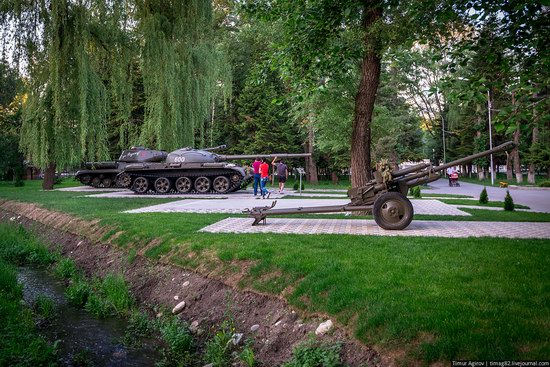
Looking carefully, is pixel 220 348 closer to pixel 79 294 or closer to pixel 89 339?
pixel 89 339

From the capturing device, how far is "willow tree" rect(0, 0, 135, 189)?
1284 cm

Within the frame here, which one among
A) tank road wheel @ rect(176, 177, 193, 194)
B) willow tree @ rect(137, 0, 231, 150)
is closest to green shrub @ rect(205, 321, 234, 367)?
willow tree @ rect(137, 0, 231, 150)

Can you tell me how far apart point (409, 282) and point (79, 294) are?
5.10 metres

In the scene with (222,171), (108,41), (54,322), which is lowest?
(54,322)

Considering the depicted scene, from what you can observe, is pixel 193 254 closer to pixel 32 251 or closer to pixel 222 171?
pixel 32 251

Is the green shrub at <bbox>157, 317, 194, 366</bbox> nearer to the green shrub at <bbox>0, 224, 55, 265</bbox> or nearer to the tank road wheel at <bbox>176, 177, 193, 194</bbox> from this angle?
the green shrub at <bbox>0, 224, 55, 265</bbox>

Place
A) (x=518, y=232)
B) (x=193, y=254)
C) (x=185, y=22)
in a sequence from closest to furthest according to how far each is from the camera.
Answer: (x=193, y=254)
(x=518, y=232)
(x=185, y=22)

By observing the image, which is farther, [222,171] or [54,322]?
[222,171]

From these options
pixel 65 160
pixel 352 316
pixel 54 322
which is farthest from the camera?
pixel 65 160

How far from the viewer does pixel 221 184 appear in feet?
70.0

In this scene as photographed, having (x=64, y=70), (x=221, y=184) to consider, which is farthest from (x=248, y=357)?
(x=221, y=184)

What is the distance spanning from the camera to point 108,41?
1418 centimetres

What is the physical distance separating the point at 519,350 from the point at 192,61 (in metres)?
15.6

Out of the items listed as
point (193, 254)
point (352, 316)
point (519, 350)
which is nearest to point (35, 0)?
point (193, 254)
